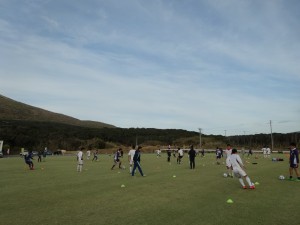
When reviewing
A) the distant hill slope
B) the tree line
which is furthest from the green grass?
the distant hill slope

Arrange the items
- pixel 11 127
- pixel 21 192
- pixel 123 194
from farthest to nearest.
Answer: pixel 11 127, pixel 21 192, pixel 123 194

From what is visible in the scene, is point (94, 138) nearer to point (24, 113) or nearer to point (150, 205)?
point (24, 113)

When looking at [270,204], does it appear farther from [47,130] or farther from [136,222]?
[47,130]

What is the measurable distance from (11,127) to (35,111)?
4808 centimetres

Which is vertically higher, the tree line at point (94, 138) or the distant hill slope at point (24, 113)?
the distant hill slope at point (24, 113)

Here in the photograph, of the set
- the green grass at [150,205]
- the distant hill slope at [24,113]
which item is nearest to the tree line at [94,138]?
the distant hill slope at [24,113]

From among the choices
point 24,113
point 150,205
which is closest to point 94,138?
point 24,113

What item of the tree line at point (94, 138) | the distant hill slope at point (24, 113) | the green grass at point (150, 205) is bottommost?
the green grass at point (150, 205)

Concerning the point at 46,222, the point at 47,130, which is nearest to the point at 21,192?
the point at 46,222

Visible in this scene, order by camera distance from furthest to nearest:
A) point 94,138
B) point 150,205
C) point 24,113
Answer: point 24,113 → point 94,138 → point 150,205

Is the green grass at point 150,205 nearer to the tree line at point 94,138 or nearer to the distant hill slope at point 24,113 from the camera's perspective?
the tree line at point 94,138

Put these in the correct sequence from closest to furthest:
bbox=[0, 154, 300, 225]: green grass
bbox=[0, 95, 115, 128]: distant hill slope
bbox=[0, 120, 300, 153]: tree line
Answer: bbox=[0, 154, 300, 225]: green grass → bbox=[0, 120, 300, 153]: tree line → bbox=[0, 95, 115, 128]: distant hill slope

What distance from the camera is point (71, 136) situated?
11588 cm

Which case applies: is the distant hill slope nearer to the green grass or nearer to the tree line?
the tree line
